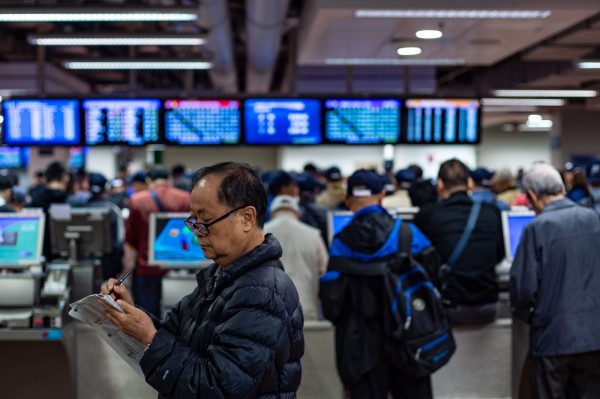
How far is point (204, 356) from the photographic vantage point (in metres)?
2.31

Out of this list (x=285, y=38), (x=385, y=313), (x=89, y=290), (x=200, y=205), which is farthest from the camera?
(x=285, y=38)

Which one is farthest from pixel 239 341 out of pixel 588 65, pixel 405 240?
pixel 588 65

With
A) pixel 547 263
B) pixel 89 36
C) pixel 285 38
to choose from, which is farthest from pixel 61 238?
pixel 285 38

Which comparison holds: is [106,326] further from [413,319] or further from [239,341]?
[413,319]

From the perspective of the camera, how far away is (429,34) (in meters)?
6.86

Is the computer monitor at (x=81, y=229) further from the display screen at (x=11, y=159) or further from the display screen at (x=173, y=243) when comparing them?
the display screen at (x=11, y=159)

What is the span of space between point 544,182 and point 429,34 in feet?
9.13

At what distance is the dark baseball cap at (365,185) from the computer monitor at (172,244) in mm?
1828

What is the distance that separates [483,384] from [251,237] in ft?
11.8

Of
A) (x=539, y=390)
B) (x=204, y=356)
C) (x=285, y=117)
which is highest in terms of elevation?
(x=285, y=117)

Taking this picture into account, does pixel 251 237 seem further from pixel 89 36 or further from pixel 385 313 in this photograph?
pixel 89 36

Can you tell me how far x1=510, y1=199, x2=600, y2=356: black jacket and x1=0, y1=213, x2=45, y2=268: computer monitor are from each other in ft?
10.3

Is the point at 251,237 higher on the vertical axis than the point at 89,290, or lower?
higher

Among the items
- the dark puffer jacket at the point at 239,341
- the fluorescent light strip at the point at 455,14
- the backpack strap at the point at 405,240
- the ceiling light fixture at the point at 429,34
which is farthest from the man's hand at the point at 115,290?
the ceiling light fixture at the point at 429,34
